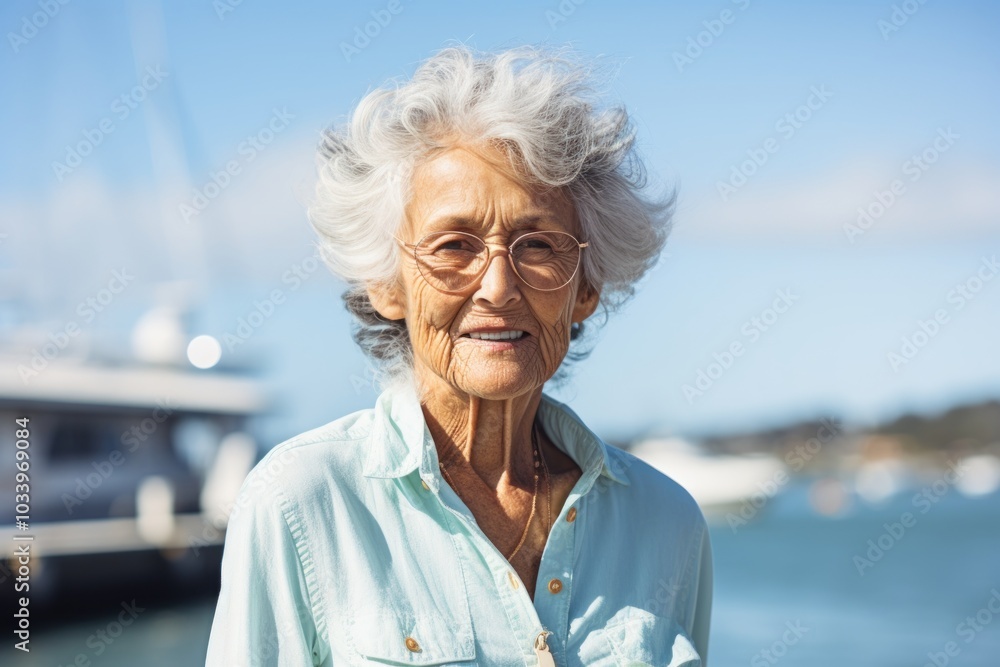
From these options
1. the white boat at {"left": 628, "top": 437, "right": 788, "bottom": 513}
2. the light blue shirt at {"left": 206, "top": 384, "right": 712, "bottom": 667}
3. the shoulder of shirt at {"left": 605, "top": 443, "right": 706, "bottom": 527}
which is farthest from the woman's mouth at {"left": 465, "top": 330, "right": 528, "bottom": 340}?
the white boat at {"left": 628, "top": 437, "right": 788, "bottom": 513}

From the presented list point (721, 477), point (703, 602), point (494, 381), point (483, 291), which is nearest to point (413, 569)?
point (494, 381)

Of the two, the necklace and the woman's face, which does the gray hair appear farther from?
the necklace

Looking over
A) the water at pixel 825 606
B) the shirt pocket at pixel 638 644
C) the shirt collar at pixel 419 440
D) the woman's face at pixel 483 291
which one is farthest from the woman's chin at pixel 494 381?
the water at pixel 825 606

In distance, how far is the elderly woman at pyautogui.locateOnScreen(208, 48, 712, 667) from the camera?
6.11 feet

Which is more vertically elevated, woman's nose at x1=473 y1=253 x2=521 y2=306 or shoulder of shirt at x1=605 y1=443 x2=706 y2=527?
woman's nose at x1=473 y1=253 x2=521 y2=306

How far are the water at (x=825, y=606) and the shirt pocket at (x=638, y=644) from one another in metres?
14.2

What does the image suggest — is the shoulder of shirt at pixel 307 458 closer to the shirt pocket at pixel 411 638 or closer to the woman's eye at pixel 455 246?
the shirt pocket at pixel 411 638

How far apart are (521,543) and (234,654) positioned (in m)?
0.62

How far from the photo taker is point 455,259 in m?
2.05

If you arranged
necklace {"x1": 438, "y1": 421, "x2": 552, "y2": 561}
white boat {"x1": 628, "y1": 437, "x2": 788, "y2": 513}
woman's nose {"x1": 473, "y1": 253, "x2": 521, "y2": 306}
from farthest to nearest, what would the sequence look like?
white boat {"x1": 628, "y1": 437, "x2": 788, "y2": 513}, necklace {"x1": 438, "y1": 421, "x2": 552, "y2": 561}, woman's nose {"x1": 473, "y1": 253, "x2": 521, "y2": 306}

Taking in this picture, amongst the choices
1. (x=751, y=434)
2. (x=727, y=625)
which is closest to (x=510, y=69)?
(x=727, y=625)

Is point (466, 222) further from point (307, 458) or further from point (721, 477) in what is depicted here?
point (721, 477)

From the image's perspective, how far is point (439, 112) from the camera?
6.89 ft

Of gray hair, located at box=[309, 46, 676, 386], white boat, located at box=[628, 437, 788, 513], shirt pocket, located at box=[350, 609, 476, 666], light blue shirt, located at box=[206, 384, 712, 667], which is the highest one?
white boat, located at box=[628, 437, 788, 513]
